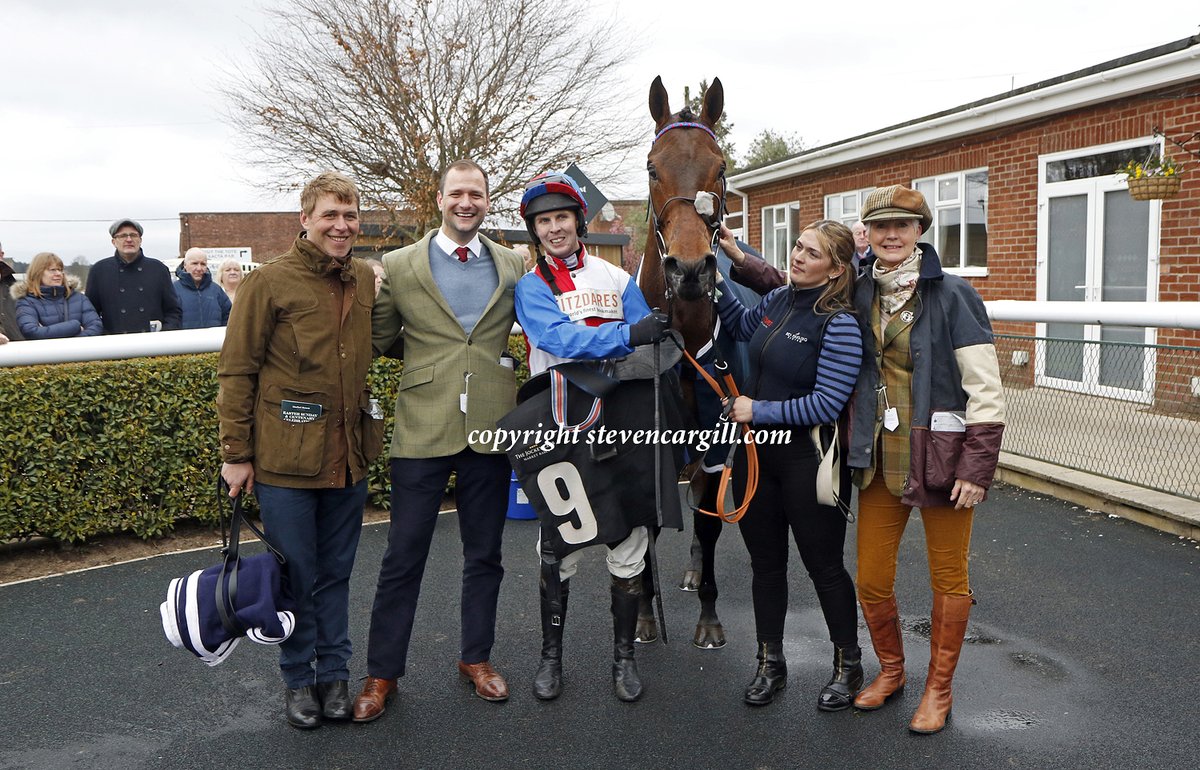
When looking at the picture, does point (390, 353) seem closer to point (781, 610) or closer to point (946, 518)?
point (781, 610)

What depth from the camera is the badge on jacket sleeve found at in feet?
10.5

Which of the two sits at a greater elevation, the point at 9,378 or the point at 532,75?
the point at 532,75

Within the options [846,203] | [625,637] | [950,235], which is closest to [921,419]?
[625,637]

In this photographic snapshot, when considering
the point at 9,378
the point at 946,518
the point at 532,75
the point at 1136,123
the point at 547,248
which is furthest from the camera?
the point at 532,75

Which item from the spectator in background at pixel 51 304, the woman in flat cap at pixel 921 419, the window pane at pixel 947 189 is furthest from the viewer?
the window pane at pixel 947 189

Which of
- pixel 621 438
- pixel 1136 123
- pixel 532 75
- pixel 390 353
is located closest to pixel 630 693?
pixel 621 438

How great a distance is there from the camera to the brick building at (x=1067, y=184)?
25.7ft

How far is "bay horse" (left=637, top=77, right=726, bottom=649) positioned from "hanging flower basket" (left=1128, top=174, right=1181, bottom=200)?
5518 mm

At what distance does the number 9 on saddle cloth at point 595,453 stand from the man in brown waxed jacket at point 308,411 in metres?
0.65

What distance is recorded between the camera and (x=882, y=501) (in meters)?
3.28

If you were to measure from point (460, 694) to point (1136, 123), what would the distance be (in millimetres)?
8323

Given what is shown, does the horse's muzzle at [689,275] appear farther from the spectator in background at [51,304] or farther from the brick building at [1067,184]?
the spectator in background at [51,304]

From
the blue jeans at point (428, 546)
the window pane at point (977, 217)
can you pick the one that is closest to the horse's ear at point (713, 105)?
the blue jeans at point (428, 546)

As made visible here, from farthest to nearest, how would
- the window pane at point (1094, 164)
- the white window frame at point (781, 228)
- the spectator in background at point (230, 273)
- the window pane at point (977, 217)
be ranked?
1. the white window frame at point (781, 228)
2. the window pane at point (977, 217)
3. the window pane at point (1094, 164)
4. the spectator in background at point (230, 273)
